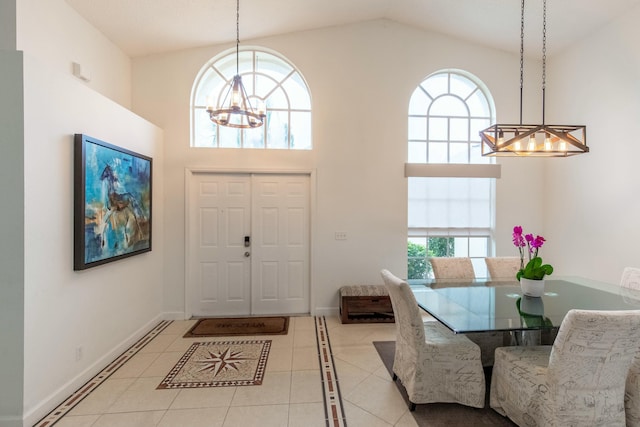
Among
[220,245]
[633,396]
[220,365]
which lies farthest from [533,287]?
[220,245]

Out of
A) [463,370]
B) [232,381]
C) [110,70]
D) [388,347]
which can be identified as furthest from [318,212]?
[110,70]

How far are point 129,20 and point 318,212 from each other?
10.2ft

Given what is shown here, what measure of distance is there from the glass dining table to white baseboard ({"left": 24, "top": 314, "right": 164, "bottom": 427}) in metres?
2.88

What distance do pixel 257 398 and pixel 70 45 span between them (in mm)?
3757

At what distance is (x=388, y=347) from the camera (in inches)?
129

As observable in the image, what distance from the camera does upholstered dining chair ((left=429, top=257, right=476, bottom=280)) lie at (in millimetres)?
3344

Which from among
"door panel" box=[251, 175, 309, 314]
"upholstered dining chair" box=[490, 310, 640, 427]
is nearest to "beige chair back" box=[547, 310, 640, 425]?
"upholstered dining chair" box=[490, 310, 640, 427]

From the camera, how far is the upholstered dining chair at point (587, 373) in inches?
63.5

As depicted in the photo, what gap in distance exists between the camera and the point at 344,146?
14.1 feet

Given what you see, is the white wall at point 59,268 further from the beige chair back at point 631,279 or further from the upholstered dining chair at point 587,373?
the beige chair back at point 631,279
